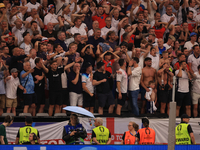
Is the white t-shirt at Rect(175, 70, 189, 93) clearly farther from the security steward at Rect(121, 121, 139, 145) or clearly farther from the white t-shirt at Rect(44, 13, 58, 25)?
the white t-shirt at Rect(44, 13, 58, 25)

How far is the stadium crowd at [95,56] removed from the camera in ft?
35.4

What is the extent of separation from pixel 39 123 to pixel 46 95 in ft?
3.93

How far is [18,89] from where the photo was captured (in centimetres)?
1071

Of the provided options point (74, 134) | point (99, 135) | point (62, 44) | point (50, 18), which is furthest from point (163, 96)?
point (50, 18)

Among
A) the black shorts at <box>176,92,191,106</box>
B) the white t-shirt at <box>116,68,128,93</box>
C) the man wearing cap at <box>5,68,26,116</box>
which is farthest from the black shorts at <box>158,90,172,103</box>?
the man wearing cap at <box>5,68,26,116</box>

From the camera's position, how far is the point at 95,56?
1203cm

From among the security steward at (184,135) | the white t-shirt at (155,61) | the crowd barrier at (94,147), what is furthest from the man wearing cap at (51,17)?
the security steward at (184,135)

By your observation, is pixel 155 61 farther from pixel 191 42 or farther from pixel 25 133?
pixel 25 133

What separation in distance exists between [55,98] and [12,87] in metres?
1.45

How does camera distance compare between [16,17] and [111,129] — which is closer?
[111,129]

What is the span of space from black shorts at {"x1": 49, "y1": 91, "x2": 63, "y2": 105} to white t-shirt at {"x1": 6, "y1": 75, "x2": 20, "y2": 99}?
116 cm

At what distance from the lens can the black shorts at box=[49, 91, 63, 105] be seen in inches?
421

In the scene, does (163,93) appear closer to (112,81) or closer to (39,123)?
(112,81)

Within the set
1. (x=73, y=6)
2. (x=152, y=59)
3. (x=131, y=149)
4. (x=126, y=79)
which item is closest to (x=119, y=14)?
(x=73, y=6)
